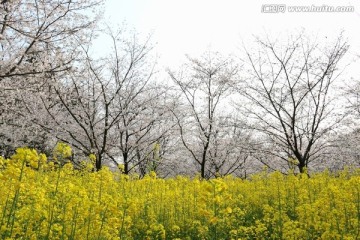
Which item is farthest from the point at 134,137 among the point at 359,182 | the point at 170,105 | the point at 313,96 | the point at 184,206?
the point at 359,182

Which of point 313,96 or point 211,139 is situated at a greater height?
point 313,96

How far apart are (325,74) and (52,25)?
13.9 meters

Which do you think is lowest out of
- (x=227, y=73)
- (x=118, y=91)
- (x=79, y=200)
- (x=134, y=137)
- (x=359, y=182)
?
(x=79, y=200)

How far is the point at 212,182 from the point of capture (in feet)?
10.1

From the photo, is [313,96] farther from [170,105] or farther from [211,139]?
[170,105]

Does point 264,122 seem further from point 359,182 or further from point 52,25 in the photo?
point 359,182

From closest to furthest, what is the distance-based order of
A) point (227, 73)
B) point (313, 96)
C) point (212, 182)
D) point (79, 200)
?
point (212, 182)
point (79, 200)
point (313, 96)
point (227, 73)

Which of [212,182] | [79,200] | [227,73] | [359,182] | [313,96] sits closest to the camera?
[212,182]

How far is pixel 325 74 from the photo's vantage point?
17703mm

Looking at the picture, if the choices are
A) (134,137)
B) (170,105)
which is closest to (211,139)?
→ (170,105)

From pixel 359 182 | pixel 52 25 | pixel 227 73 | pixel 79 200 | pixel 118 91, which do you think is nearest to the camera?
pixel 79 200

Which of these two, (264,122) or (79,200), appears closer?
(79,200)

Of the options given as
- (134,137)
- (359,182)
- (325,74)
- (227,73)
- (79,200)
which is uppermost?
(227,73)

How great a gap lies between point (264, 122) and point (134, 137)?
7238 mm
